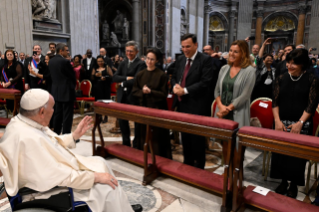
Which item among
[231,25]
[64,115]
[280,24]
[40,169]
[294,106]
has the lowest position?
[64,115]

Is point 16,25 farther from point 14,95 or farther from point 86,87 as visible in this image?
point 14,95

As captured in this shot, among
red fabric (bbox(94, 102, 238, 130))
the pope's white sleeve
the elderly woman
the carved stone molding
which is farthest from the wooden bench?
the carved stone molding

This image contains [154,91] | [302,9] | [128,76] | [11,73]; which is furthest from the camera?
[302,9]

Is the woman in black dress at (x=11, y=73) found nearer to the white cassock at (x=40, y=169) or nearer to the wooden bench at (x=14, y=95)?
the wooden bench at (x=14, y=95)

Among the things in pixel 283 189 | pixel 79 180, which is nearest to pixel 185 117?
pixel 79 180

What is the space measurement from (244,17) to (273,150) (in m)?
21.0

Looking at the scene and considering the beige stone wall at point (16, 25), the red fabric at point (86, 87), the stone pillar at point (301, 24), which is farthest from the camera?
the stone pillar at point (301, 24)

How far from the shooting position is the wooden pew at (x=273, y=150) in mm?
1769

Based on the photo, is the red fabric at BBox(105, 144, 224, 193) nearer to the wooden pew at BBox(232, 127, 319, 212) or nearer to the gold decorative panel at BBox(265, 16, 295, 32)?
the wooden pew at BBox(232, 127, 319, 212)

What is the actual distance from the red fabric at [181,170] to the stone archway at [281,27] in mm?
20364

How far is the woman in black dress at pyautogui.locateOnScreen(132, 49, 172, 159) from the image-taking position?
3.13 meters

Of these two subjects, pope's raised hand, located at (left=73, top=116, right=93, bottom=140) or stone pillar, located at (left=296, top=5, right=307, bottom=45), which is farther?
stone pillar, located at (left=296, top=5, right=307, bottom=45)

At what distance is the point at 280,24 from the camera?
2075cm

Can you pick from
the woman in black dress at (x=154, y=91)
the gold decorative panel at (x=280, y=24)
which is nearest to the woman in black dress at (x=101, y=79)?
the woman in black dress at (x=154, y=91)
